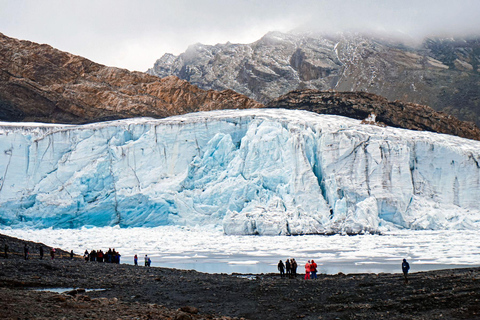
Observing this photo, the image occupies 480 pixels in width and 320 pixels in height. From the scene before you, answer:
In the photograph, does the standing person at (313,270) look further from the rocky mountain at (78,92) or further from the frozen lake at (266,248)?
the rocky mountain at (78,92)

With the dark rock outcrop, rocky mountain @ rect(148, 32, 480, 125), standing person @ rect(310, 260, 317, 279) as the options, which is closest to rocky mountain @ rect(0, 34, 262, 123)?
the dark rock outcrop

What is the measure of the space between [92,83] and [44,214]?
20837 millimetres

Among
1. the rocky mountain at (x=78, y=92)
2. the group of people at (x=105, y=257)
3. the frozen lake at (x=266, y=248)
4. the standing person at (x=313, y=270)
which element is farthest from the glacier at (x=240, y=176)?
the standing person at (x=313, y=270)

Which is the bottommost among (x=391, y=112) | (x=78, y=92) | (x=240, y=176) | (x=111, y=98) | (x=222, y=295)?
(x=222, y=295)

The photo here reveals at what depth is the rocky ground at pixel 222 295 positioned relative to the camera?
8343 millimetres

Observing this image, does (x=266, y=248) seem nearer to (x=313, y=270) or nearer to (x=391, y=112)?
(x=313, y=270)

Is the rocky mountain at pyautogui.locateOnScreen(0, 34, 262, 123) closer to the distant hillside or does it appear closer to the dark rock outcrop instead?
the distant hillside

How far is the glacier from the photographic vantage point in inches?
1112

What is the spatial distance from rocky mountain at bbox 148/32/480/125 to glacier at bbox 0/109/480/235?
36.3 metres

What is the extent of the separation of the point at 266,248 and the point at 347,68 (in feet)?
193

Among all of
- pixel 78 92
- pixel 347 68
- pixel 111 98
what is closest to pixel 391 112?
pixel 111 98

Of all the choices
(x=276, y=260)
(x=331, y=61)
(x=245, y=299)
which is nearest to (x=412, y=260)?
(x=276, y=260)

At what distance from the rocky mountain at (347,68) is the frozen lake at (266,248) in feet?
143

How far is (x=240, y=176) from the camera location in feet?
97.5
